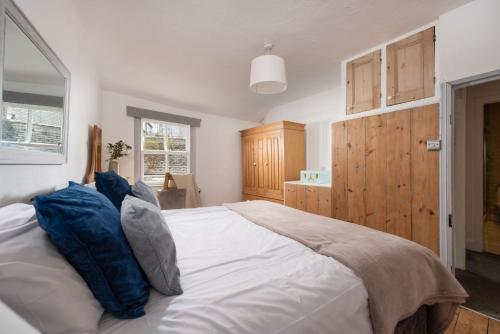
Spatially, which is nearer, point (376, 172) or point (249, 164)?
point (376, 172)

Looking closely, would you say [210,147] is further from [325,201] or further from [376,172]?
[376,172]

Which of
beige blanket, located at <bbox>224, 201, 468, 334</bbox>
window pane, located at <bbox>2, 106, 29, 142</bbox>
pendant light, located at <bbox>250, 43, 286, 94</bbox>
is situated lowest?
beige blanket, located at <bbox>224, 201, 468, 334</bbox>

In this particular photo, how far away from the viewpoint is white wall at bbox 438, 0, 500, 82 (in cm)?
171

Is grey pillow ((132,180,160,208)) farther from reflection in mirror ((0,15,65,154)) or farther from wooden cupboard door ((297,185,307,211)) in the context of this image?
wooden cupboard door ((297,185,307,211))

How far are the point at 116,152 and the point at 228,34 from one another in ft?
7.57

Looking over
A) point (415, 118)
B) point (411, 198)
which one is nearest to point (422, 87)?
point (415, 118)

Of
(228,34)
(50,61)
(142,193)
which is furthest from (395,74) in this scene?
(50,61)

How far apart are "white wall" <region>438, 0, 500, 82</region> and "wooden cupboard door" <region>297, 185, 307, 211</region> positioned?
73.5 inches

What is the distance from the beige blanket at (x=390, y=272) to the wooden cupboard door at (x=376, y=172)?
1112mm

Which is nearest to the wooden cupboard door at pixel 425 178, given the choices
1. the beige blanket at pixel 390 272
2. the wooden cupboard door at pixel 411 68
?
the wooden cupboard door at pixel 411 68

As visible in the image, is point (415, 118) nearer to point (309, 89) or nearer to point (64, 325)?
point (309, 89)

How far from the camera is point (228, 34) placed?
7.22 ft

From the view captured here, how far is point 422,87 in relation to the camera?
2.13 metres

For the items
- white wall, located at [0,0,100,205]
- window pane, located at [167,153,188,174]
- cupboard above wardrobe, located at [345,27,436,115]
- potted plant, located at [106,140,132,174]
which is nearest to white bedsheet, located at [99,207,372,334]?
white wall, located at [0,0,100,205]
